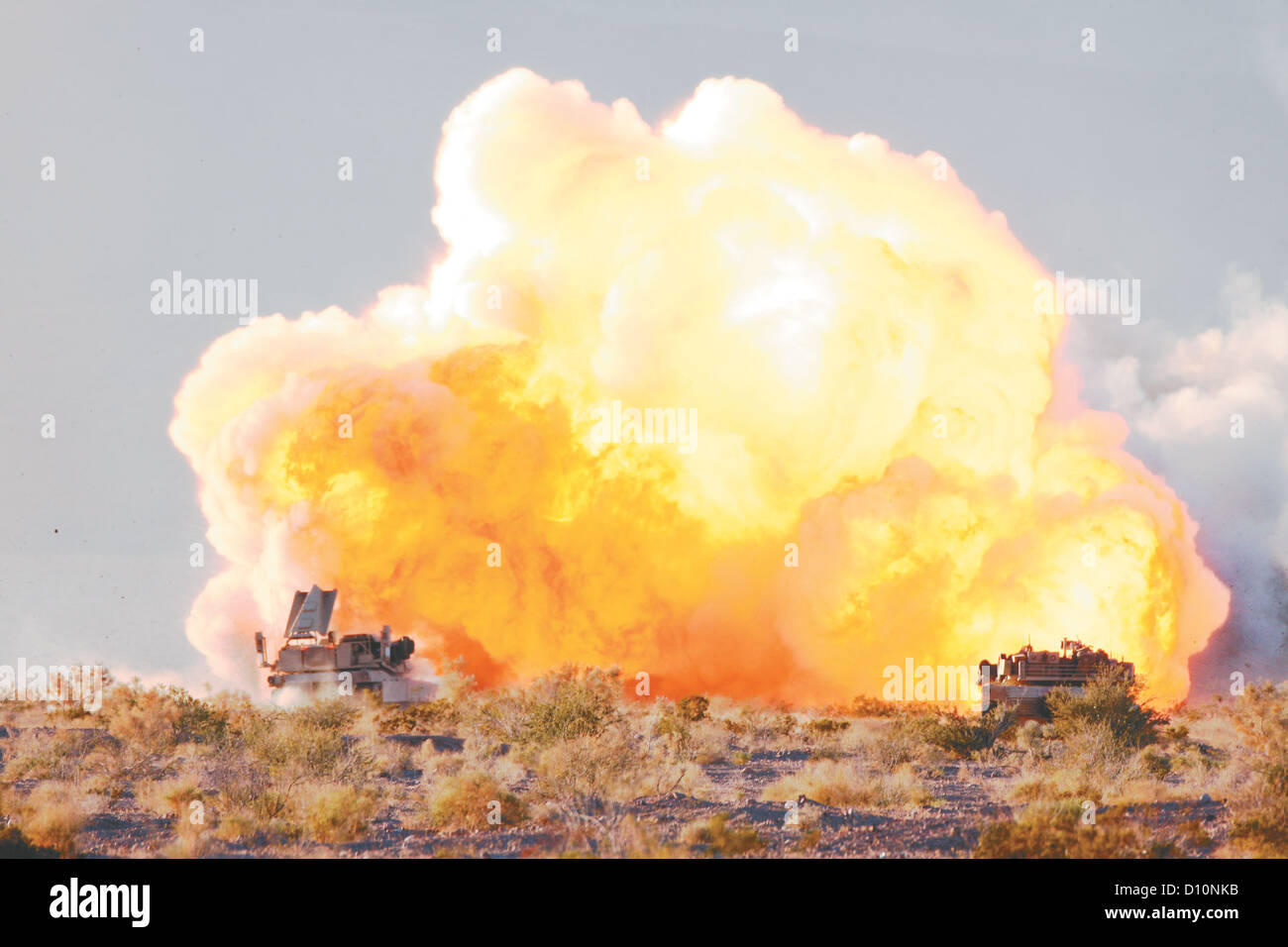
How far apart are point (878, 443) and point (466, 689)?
1429cm

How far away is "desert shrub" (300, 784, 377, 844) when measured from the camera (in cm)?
2191

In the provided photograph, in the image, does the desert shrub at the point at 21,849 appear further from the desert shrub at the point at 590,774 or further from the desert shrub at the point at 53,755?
the desert shrub at the point at 590,774

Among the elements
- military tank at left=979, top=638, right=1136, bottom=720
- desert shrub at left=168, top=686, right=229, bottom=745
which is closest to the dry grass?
desert shrub at left=168, top=686, right=229, bottom=745

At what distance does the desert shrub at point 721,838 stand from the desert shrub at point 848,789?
2950mm

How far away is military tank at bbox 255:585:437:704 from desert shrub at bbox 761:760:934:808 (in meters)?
12.8

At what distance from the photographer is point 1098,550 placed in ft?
114

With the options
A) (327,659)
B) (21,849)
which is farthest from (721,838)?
(327,659)

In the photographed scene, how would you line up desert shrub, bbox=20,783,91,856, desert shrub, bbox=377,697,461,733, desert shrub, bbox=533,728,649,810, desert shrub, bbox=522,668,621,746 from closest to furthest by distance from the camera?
desert shrub, bbox=20,783,91,856, desert shrub, bbox=533,728,649,810, desert shrub, bbox=522,668,621,746, desert shrub, bbox=377,697,461,733

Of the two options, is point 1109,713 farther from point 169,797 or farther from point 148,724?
point 148,724

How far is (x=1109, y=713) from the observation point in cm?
2919

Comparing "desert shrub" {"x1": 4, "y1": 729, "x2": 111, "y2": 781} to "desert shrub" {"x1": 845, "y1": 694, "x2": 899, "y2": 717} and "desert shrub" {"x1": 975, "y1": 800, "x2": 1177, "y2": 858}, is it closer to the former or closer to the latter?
"desert shrub" {"x1": 975, "y1": 800, "x2": 1177, "y2": 858}

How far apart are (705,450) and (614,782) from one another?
50.7ft
